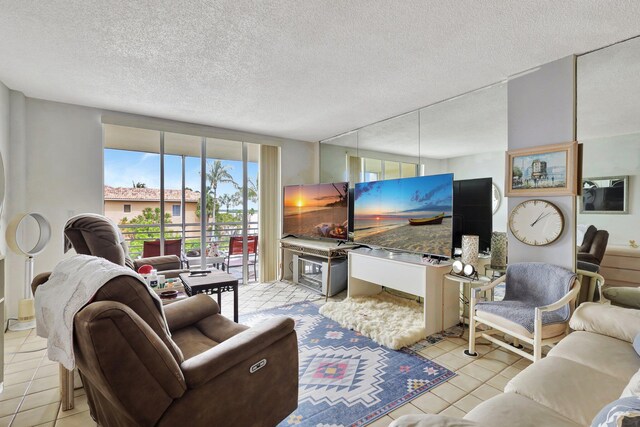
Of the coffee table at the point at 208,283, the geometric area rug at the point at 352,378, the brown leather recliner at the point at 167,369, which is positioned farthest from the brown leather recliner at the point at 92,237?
the geometric area rug at the point at 352,378

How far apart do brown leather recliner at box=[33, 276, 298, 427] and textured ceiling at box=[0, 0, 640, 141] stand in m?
1.63

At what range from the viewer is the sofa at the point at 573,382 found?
3.80 feet

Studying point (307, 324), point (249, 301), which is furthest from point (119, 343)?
point (249, 301)

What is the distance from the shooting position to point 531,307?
2.33 metres

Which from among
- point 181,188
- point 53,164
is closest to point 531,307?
point 181,188

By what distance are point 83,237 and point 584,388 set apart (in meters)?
3.03

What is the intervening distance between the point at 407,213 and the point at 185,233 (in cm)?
325

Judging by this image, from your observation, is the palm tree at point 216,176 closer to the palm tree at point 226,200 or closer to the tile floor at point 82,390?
the palm tree at point 226,200

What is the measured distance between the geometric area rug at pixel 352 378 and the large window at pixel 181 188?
246 cm

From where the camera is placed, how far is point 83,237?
213cm

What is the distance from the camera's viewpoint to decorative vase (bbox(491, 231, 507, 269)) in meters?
2.87

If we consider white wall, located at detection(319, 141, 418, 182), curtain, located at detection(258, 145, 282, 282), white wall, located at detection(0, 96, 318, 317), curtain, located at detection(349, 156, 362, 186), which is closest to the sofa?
white wall, located at detection(319, 141, 418, 182)

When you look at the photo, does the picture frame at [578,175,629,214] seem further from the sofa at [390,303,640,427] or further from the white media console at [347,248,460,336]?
the white media console at [347,248,460,336]

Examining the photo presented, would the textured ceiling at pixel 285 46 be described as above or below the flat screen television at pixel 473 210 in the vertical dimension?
above
